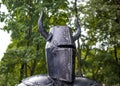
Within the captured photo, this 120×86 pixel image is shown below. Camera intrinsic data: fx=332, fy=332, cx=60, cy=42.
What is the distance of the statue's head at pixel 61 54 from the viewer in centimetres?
531

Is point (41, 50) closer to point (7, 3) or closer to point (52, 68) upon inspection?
point (7, 3)

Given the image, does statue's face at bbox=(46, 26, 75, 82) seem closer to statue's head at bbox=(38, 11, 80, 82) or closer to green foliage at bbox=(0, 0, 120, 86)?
statue's head at bbox=(38, 11, 80, 82)

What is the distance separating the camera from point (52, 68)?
17.7 feet

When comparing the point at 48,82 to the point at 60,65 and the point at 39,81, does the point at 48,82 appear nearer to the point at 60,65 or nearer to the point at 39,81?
the point at 39,81

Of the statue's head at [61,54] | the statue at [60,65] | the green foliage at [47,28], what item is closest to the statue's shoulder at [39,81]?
the statue at [60,65]

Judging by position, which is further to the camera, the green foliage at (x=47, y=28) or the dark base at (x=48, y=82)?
the green foliage at (x=47, y=28)

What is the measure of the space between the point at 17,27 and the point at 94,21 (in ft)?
15.7

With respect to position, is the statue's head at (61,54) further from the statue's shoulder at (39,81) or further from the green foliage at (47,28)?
the green foliage at (47,28)

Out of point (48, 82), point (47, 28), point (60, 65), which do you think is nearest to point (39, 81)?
point (48, 82)

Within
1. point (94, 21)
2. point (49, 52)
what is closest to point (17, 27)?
point (94, 21)

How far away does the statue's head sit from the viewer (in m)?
5.31

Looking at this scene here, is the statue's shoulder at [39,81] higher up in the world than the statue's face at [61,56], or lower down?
lower down

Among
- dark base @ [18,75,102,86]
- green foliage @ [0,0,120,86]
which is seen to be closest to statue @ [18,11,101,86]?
dark base @ [18,75,102,86]

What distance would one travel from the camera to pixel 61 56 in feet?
17.6
